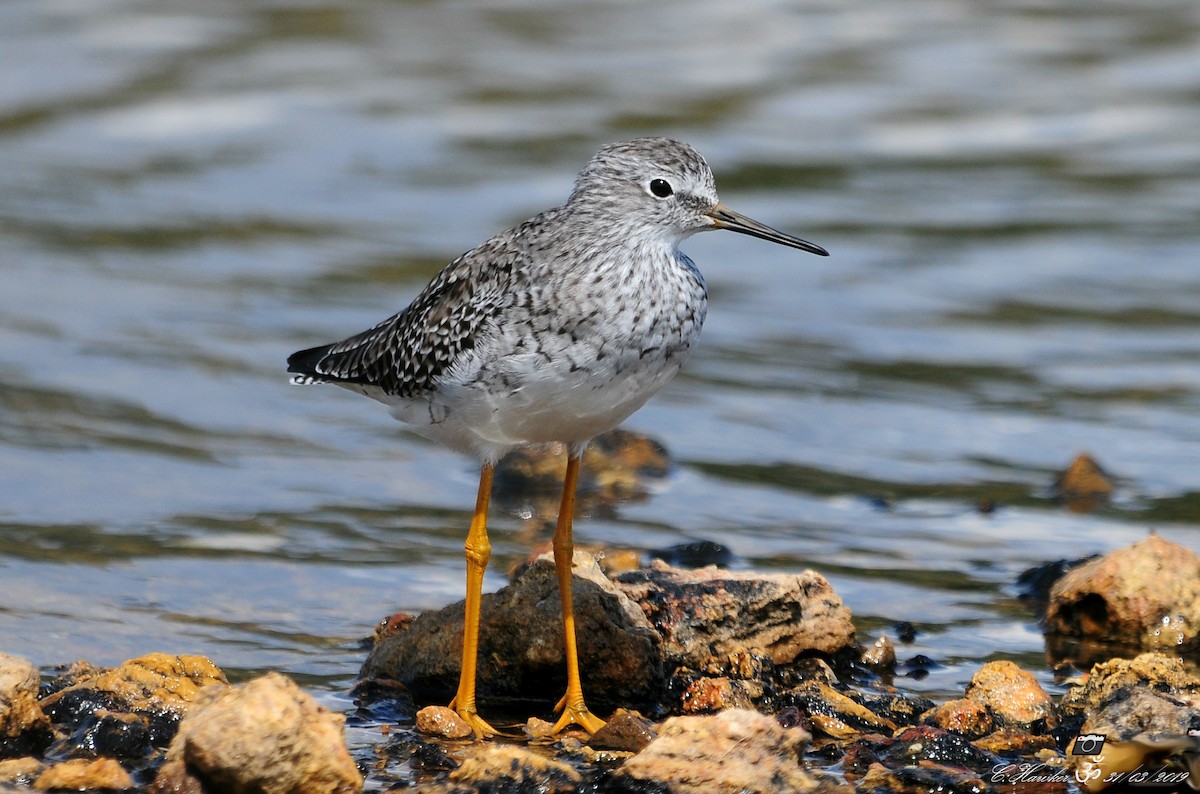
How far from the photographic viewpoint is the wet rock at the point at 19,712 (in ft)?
21.7

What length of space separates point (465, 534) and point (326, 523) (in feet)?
2.88

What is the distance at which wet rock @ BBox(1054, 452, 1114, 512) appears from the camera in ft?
36.3

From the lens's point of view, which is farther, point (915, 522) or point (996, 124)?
point (996, 124)

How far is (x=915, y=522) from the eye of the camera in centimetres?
1078

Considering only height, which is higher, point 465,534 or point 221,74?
point 221,74

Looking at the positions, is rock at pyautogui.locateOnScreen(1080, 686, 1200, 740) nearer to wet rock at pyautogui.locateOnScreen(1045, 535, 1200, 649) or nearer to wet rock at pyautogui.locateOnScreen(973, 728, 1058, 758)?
wet rock at pyautogui.locateOnScreen(973, 728, 1058, 758)

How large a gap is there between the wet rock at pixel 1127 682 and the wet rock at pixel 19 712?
4407mm

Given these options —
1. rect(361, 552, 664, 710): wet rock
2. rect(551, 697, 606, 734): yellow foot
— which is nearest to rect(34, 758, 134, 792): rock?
rect(361, 552, 664, 710): wet rock

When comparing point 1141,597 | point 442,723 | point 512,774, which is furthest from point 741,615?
point 1141,597

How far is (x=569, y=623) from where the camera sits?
784 cm

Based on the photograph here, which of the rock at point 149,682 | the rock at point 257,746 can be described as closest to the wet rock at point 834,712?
the rock at point 257,746

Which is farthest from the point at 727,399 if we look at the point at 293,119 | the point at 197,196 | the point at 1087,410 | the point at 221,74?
the point at 221,74

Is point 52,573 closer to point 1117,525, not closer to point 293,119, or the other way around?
point 1117,525

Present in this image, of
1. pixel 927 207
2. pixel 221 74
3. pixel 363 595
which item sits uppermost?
pixel 221 74
